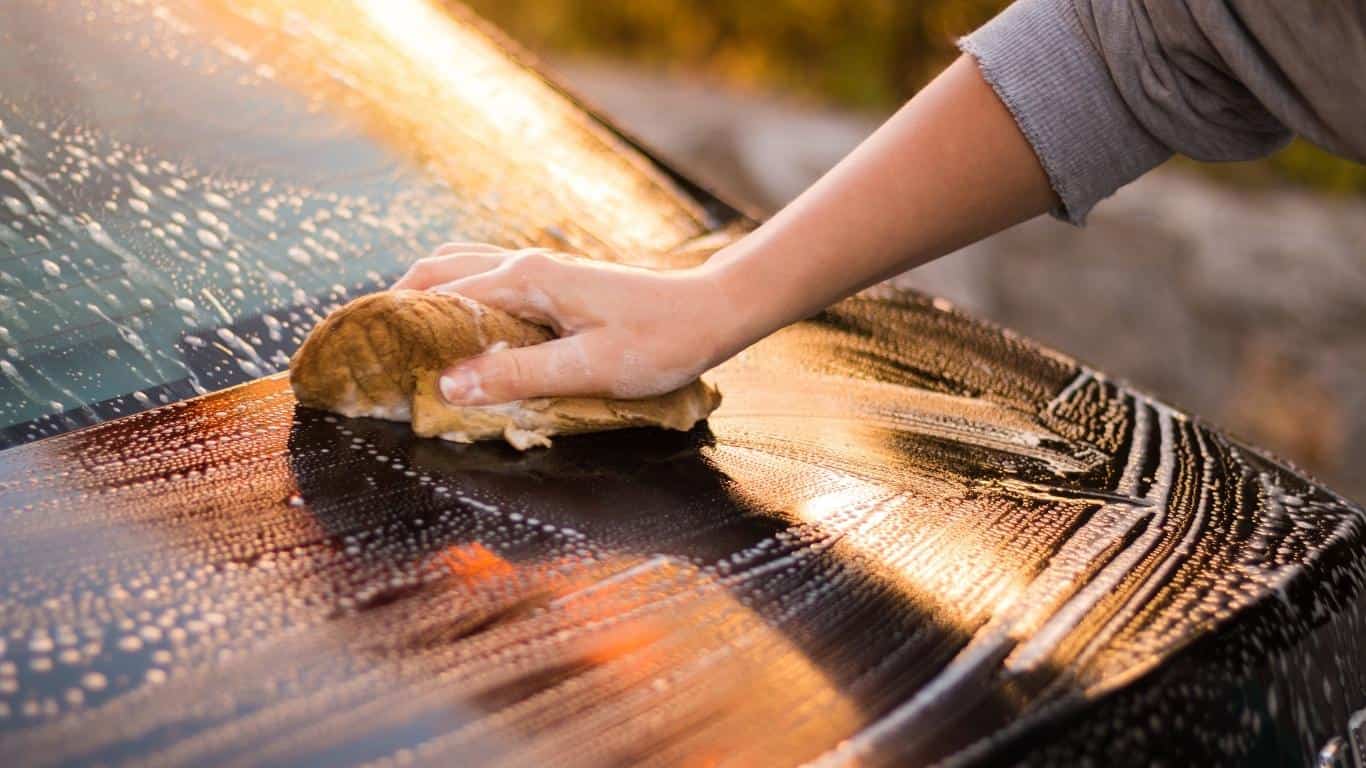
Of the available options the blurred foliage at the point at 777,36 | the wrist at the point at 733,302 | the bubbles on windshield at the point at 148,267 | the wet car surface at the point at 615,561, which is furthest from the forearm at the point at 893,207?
the blurred foliage at the point at 777,36

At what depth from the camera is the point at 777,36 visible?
17.5 ft

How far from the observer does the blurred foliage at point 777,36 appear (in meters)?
5.11

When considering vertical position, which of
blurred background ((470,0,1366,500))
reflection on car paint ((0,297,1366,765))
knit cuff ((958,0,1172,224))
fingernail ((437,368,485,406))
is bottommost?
blurred background ((470,0,1366,500))

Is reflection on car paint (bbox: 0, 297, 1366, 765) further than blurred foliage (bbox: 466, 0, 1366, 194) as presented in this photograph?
No

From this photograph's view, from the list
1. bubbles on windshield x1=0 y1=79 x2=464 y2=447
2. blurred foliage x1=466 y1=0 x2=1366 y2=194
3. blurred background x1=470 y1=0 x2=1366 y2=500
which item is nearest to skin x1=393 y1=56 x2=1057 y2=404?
bubbles on windshield x1=0 y1=79 x2=464 y2=447

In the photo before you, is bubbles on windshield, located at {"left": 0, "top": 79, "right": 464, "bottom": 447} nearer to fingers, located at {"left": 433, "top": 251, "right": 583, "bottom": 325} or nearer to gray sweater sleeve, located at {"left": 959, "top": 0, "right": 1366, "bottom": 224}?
fingers, located at {"left": 433, "top": 251, "right": 583, "bottom": 325}

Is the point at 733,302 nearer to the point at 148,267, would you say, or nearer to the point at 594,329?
the point at 594,329

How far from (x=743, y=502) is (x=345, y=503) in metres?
0.31

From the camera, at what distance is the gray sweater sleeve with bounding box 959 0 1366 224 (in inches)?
49.1

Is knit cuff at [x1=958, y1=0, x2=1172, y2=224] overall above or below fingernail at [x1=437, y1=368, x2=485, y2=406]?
above

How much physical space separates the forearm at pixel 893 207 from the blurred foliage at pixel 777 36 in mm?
3697

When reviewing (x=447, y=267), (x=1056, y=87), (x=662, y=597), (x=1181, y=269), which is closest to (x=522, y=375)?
(x=447, y=267)

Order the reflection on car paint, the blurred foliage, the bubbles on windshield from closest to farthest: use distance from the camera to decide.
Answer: the reflection on car paint < the bubbles on windshield < the blurred foliage

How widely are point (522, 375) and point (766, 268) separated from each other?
0.26 m
